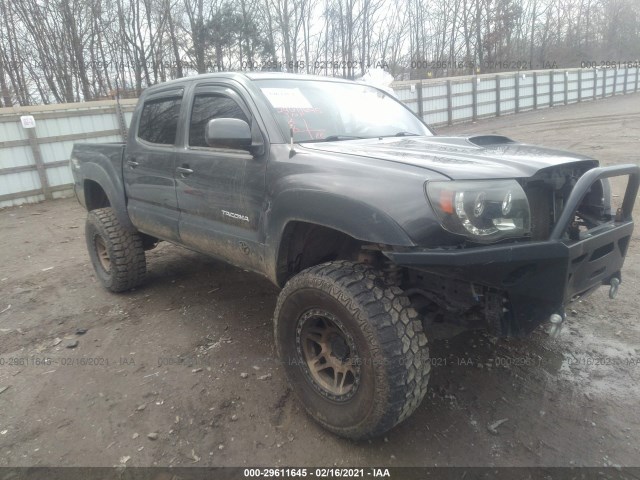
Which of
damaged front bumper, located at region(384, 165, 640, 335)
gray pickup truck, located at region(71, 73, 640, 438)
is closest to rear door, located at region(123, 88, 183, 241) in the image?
gray pickup truck, located at region(71, 73, 640, 438)

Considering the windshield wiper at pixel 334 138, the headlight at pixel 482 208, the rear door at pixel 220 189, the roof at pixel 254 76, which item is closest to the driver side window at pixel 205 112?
the rear door at pixel 220 189

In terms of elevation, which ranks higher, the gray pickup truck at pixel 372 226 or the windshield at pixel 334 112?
the windshield at pixel 334 112

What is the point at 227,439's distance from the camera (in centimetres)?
242

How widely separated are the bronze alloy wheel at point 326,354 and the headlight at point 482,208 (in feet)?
2.49

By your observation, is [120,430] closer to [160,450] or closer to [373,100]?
[160,450]

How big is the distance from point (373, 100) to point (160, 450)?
9.31 feet

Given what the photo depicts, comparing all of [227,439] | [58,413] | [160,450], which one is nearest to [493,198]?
[227,439]

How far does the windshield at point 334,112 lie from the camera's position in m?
2.90

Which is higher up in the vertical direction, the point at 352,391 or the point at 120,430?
the point at 352,391

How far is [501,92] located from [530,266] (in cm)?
2243

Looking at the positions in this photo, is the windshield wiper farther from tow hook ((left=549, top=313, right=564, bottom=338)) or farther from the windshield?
tow hook ((left=549, top=313, right=564, bottom=338))

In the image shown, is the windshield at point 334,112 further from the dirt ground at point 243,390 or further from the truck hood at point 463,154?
the dirt ground at point 243,390

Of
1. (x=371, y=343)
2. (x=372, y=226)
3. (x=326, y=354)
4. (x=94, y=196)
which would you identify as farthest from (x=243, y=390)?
(x=94, y=196)

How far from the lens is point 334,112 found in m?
3.17
